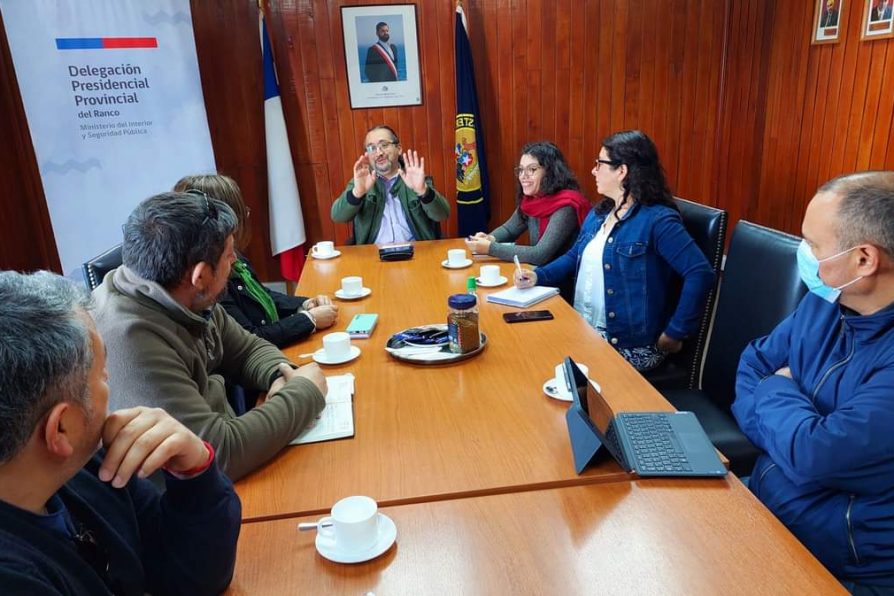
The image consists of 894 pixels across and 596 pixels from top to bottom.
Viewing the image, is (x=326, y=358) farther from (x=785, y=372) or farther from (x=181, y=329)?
(x=785, y=372)

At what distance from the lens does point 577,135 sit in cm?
423

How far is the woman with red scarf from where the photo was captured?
2.74m

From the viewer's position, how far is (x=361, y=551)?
0.92 meters

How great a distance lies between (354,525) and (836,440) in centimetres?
84

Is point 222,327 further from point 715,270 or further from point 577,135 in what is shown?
point 577,135

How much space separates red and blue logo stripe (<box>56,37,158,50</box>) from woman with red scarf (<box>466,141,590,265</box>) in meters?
2.15

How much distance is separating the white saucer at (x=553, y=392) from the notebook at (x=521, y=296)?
63 centimetres

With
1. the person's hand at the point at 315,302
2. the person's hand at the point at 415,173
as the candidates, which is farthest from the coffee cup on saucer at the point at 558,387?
the person's hand at the point at 415,173

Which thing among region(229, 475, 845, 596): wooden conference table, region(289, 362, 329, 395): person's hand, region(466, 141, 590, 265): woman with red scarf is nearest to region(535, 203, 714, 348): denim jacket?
region(466, 141, 590, 265): woman with red scarf

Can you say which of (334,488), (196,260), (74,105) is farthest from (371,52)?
(334,488)

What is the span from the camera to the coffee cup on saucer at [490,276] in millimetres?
Result: 2273

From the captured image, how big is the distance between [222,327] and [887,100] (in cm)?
326

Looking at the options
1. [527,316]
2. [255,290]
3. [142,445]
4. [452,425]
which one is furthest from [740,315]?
[142,445]

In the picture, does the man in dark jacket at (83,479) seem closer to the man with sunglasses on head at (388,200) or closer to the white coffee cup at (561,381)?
the white coffee cup at (561,381)
